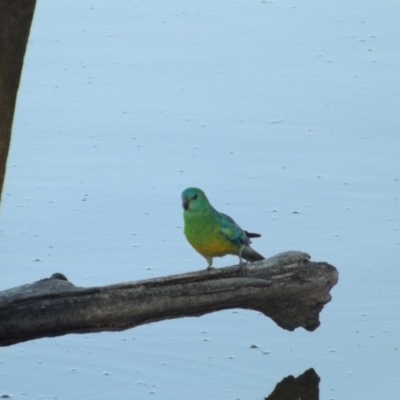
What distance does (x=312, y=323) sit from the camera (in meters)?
5.19

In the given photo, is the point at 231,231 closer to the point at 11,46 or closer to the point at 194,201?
the point at 194,201

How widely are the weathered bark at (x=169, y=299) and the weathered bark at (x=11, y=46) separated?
2.44 ft

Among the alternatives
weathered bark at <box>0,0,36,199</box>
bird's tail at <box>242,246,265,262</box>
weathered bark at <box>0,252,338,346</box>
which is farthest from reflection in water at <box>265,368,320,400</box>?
weathered bark at <box>0,0,36,199</box>

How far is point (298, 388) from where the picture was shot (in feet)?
16.7

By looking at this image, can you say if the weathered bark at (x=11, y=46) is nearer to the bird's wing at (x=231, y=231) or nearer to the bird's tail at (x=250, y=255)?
the bird's wing at (x=231, y=231)

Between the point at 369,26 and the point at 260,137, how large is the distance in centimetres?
214

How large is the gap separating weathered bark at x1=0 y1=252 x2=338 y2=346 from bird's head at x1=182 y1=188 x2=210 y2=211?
1.02 ft

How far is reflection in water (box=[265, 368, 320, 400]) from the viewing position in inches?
199

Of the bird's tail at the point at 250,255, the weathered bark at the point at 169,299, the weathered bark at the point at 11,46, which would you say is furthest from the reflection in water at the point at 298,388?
the weathered bark at the point at 11,46

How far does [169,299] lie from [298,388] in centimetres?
63

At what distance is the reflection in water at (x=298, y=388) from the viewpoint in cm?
506

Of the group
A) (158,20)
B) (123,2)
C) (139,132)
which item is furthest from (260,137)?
(123,2)

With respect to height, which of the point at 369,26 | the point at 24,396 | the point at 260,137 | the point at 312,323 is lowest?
the point at 24,396

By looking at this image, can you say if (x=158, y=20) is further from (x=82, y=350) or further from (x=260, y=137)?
(x=82, y=350)
